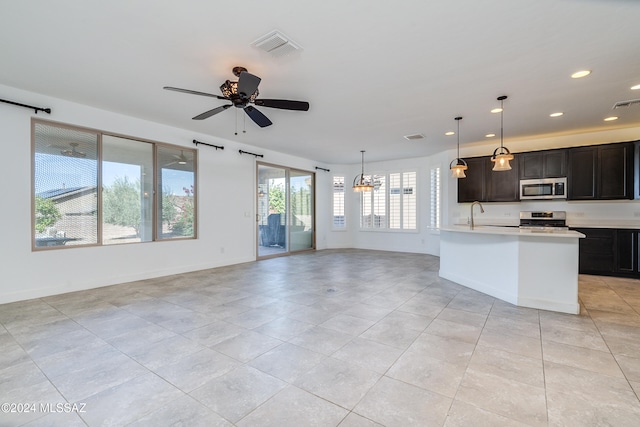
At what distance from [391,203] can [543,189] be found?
373cm

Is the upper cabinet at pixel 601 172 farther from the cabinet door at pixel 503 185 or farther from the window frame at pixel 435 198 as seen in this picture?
the window frame at pixel 435 198

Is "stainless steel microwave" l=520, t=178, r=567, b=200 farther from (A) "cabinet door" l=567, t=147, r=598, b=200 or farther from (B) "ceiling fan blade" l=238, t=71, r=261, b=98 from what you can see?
(B) "ceiling fan blade" l=238, t=71, r=261, b=98

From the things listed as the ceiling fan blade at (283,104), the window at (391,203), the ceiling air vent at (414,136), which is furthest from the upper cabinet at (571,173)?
the ceiling fan blade at (283,104)

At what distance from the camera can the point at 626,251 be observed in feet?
16.9

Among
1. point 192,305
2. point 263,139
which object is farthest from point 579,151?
point 192,305

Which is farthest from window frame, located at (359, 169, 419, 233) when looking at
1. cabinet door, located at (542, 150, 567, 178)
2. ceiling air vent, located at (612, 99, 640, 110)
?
ceiling air vent, located at (612, 99, 640, 110)

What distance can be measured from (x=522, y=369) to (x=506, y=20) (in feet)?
9.19

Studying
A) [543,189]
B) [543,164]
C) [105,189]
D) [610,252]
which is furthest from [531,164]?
[105,189]

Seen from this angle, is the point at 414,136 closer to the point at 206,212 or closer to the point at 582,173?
the point at 582,173

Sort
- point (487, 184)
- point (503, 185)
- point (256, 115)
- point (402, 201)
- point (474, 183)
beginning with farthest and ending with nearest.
Result: point (402, 201) < point (474, 183) < point (487, 184) < point (503, 185) < point (256, 115)

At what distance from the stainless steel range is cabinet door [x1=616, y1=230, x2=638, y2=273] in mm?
835

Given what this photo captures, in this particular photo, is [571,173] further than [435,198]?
No

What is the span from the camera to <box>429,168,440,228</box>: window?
7.70 metres

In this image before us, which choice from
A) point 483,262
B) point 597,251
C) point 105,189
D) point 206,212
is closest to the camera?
point 483,262
